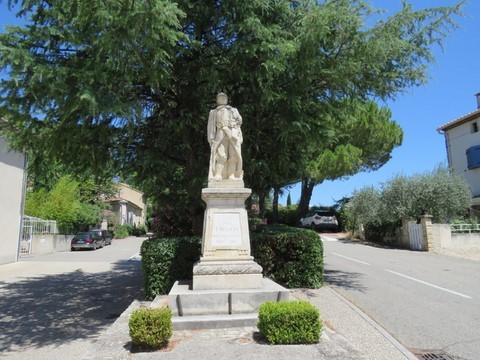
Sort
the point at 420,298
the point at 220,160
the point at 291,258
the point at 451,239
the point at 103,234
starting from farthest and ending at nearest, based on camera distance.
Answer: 1. the point at 103,234
2. the point at 451,239
3. the point at 291,258
4. the point at 420,298
5. the point at 220,160

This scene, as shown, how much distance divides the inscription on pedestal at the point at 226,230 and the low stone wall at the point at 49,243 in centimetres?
2173

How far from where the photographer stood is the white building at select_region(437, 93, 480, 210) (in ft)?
99.5

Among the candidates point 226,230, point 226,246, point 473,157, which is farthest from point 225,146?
point 473,157

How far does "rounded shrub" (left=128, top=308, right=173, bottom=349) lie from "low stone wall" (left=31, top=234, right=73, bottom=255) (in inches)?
905

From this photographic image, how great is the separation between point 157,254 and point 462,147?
31.3 meters

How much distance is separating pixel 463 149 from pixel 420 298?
91.3ft

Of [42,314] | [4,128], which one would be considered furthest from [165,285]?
[4,128]

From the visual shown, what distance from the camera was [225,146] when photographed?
769cm

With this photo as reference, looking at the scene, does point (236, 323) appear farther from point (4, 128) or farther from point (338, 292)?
point (4, 128)

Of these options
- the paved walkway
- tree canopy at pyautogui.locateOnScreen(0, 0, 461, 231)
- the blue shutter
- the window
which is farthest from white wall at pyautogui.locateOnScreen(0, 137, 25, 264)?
the window

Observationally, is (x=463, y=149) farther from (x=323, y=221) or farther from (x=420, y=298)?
(x=420, y=298)

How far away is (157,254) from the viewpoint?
27.9 ft

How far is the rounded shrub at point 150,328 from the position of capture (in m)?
4.93

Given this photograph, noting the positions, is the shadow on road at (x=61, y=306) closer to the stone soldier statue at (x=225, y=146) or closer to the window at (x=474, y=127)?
the stone soldier statue at (x=225, y=146)
